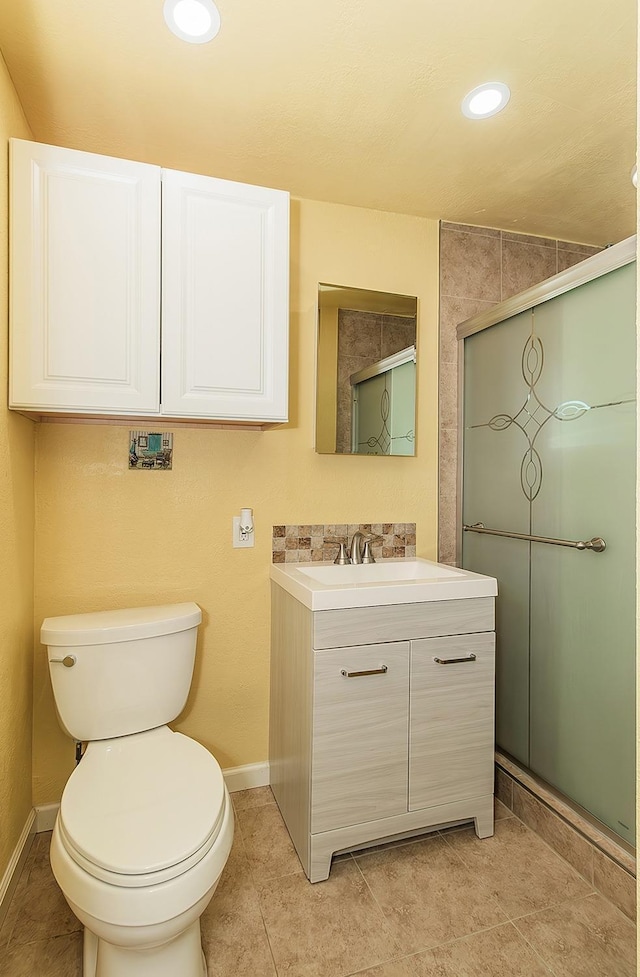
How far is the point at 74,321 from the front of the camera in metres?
1.66

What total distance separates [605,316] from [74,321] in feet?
5.34

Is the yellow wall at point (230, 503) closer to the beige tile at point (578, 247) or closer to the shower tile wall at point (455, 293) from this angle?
the shower tile wall at point (455, 293)

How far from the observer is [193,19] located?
4.51ft

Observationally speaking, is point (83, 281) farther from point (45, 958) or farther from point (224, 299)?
point (45, 958)

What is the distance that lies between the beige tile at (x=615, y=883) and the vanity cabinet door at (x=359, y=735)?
59 cm

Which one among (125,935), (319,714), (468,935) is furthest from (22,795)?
(468,935)

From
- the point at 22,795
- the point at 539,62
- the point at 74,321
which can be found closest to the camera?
the point at 539,62

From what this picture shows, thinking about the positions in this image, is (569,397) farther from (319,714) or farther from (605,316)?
(319,714)

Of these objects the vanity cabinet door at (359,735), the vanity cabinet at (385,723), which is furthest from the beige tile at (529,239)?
the vanity cabinet door at (359,735)

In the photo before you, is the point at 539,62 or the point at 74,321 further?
the point at 74,321

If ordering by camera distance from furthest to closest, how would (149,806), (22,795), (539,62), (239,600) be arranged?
1. (239,600)
2. (22,795)
3. (539,62)
4. (149,806)

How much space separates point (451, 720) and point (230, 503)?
1.12 meters

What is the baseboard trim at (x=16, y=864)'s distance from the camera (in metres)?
1.56

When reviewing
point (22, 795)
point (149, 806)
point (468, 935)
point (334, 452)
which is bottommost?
point (468, 935)
